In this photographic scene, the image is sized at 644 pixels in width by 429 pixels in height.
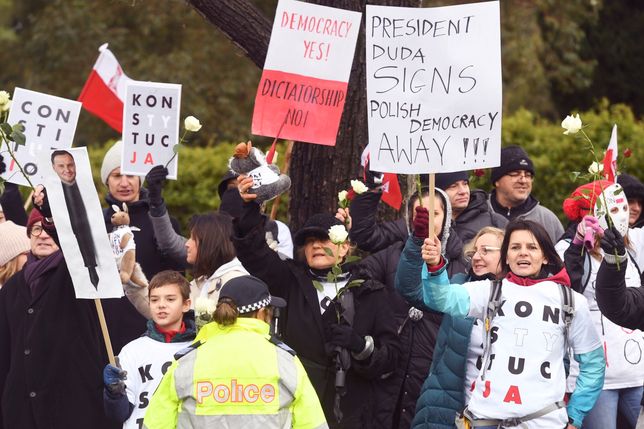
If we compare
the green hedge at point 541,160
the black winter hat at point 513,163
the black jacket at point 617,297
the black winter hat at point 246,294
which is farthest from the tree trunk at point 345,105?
the green hedge at point 541,160

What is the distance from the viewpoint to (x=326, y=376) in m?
6.82

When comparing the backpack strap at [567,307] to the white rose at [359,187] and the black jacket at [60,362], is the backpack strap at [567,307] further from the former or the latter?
the black jacket at [60,362]

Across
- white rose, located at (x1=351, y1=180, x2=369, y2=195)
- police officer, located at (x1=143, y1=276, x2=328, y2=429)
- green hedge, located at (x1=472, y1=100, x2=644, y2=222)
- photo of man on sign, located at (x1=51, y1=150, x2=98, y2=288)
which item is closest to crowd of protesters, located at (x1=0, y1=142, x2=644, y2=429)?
police officer, located at (x1=143, y1=276, x2=328, y2=429)

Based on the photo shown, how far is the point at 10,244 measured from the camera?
26.5 feet

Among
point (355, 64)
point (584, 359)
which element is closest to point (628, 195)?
point (355, 64)

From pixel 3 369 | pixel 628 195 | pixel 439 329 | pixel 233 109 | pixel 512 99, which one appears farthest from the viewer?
pixel 512 99

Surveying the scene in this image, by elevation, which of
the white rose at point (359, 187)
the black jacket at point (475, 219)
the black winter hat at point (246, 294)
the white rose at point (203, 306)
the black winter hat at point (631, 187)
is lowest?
the white rose at point (203, 306)

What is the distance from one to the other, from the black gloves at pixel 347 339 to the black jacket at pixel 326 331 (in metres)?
0.10

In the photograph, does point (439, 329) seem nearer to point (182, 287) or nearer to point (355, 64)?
point (182, 287)

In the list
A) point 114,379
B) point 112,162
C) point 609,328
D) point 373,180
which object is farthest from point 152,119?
point 609,328

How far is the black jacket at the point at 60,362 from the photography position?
23.0ft

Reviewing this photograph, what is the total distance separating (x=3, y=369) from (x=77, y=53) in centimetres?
1288

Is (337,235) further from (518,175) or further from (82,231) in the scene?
(518,175)

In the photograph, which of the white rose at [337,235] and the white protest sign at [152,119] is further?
the white protest sign at [152,119]
